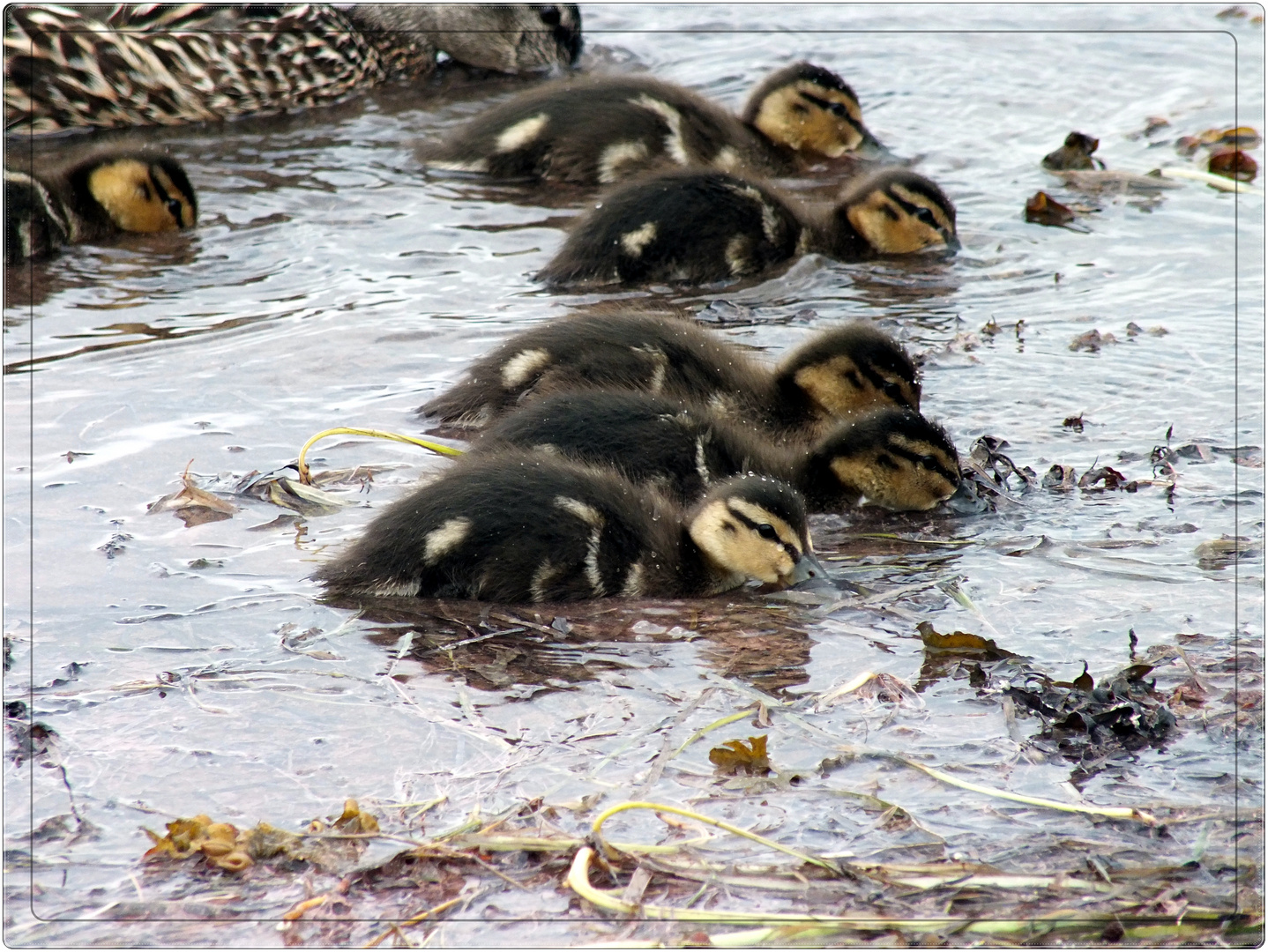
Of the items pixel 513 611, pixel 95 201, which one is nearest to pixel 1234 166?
pixel 513 611

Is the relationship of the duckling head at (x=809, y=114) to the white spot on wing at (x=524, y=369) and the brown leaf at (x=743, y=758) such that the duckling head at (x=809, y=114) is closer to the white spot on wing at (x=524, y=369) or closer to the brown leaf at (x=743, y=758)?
the white spot on wing at (x=524, y=369)

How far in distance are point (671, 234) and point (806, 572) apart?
2554mm

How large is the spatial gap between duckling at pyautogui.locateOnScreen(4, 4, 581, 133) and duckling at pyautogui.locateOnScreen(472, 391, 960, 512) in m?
4.43

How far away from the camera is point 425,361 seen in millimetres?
5199

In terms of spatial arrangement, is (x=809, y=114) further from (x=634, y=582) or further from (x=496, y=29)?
(x=634, y=582)

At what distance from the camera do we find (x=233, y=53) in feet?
25.8

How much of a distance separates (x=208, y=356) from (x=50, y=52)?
2.97 meters

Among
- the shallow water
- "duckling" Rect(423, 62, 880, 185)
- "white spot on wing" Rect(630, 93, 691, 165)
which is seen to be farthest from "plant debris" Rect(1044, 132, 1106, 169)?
"white spot on wing" Rect(630, 93, 691, 165)

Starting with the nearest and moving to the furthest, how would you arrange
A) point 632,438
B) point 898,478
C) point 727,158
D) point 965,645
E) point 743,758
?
point 743,758 < point 965,645 < point 632,438 < point 898,478 < point 727,158

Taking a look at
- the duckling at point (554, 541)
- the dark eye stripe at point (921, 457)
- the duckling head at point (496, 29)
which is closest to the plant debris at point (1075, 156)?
the duckling head at point (496, 29)

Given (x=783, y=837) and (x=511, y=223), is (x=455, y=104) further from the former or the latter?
(x=783, y=837)

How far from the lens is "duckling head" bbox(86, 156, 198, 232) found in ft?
20.7

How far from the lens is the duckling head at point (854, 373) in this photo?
15.2 feet

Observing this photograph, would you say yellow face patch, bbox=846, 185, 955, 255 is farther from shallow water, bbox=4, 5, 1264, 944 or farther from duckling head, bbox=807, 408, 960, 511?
duckling head, bbox=807, 408, 960, 511
